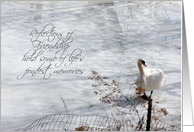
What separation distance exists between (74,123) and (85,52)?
105 cm

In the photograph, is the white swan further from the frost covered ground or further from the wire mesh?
the wire mesh

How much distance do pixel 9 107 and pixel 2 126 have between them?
215mm

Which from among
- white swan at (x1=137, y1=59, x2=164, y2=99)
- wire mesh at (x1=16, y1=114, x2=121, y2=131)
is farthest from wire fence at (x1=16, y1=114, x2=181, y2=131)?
white swan at (x1=137, y1=59, x2=164, y2=99)

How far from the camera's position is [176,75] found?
286 centimetres

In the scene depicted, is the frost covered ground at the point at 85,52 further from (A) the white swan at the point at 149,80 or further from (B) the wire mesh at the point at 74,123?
(A) the white swan at the point at 149,80

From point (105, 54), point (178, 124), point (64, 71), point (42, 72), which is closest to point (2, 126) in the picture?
point (42, 72)

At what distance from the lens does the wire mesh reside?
2.28 m

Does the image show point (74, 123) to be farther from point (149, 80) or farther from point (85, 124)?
point (149, 80)

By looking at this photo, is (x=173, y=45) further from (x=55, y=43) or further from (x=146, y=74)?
(x=55, y=43)

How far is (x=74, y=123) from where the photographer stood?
232cm

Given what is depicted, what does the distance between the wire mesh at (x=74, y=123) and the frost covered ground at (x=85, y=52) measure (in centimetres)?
6

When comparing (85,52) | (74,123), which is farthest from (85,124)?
(85,52)

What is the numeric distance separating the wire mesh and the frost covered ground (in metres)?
0.06

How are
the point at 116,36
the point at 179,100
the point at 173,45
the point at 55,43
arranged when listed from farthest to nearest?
the point at 116,36 → the point at 173,45 → the point at 55,43 → the point at 179,100
